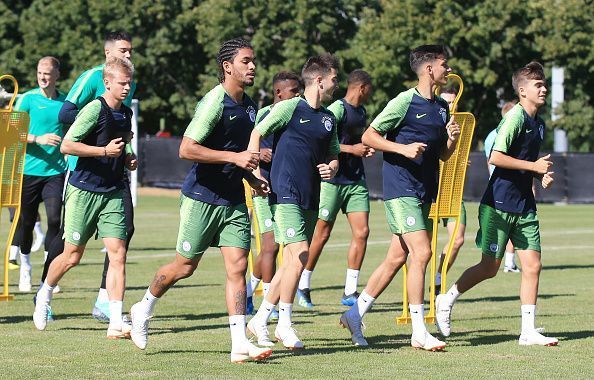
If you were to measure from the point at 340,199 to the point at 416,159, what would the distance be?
11.6 feet

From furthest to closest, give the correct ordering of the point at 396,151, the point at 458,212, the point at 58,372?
the point at 458,212, the point at 396,151, the point at 58,372

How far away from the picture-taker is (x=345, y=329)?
11500 mm

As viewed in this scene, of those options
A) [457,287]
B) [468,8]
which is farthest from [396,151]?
A: [468,8]

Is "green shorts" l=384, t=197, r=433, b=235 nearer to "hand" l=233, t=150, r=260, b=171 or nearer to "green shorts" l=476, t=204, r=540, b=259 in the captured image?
"green shorts" l=476, t=204, r=540, b=259

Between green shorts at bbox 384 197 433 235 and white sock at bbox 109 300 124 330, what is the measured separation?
2.19 metres

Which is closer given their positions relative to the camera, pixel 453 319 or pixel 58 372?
pixel 58 372

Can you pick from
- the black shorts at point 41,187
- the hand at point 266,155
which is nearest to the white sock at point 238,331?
the hand at point 266,155

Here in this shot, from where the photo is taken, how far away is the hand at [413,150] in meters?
9.93

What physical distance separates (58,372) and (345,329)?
3.25 m

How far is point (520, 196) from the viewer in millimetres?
10742

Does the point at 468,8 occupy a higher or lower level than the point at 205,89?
higher

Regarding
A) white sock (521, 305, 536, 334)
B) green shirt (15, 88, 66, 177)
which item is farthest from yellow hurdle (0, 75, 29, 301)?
white sock (521, 305, 536, 334)

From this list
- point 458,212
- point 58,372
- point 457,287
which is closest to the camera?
point 58,372

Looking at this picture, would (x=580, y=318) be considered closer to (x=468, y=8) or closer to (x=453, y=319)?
(x=453, y=319)
